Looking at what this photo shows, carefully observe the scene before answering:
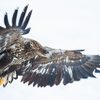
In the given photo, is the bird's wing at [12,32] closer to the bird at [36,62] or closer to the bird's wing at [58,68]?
the bird at [36,62]

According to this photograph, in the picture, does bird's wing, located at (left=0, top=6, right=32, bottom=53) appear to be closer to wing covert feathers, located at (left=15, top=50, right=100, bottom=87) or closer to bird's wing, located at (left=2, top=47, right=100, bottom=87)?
bird's wing, located at (left=2, top=47, right=100, bottom=87)

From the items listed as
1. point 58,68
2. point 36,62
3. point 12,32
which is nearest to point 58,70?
point 58,68

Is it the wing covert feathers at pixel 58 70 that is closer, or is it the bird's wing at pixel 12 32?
the bird's wing at pixel 12 32

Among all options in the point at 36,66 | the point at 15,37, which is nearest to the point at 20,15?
the point at 15,37

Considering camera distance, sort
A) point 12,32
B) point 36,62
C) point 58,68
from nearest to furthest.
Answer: point 12,32
point 36,62
point 58,68

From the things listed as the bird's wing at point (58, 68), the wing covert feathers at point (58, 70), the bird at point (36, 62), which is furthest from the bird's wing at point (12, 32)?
the wing covert feathers at point (58, 70)

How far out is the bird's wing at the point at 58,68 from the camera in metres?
6.77

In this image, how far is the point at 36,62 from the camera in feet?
23.2

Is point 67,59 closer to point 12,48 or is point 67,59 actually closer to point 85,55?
point 85,55

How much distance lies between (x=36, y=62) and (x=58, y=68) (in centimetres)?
98

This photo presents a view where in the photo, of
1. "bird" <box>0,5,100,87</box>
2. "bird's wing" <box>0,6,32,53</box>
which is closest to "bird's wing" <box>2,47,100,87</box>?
"bird" <box>0,5,100,87</box>

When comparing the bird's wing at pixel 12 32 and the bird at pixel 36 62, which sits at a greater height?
the bird's wing at pixel 12 32

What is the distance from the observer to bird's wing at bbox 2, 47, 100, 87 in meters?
6.77

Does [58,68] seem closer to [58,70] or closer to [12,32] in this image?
[58,70]
